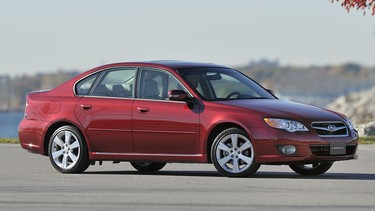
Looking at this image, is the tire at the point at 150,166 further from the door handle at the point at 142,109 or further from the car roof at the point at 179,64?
the car roof at the point at 179,64

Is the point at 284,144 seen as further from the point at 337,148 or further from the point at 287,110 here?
the point at 337,148

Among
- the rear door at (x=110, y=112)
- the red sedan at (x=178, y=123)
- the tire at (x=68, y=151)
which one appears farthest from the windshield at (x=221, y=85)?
the tire at (x=68, y=151)

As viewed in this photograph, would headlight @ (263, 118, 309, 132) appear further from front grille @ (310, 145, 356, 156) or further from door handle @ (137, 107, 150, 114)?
door handle @ (137, 107, 150, 114)

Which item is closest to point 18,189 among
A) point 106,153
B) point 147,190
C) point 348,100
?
point 147,190

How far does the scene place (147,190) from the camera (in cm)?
1393

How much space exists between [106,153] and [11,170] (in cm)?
144

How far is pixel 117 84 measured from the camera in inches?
658

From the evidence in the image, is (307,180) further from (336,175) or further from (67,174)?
(67,174)

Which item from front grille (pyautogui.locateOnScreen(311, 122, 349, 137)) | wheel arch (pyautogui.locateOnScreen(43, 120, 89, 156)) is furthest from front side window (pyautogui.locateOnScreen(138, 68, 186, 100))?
front grille (pyautogui.locateOnScreen(311, 122, 349, 137))

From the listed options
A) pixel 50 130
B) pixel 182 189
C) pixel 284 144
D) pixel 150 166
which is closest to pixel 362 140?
pixel 150 166

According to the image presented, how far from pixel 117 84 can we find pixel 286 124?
8.18 ft

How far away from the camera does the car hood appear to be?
1548cm

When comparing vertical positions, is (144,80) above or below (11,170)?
above

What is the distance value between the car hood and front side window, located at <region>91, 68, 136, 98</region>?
139 centimetres
